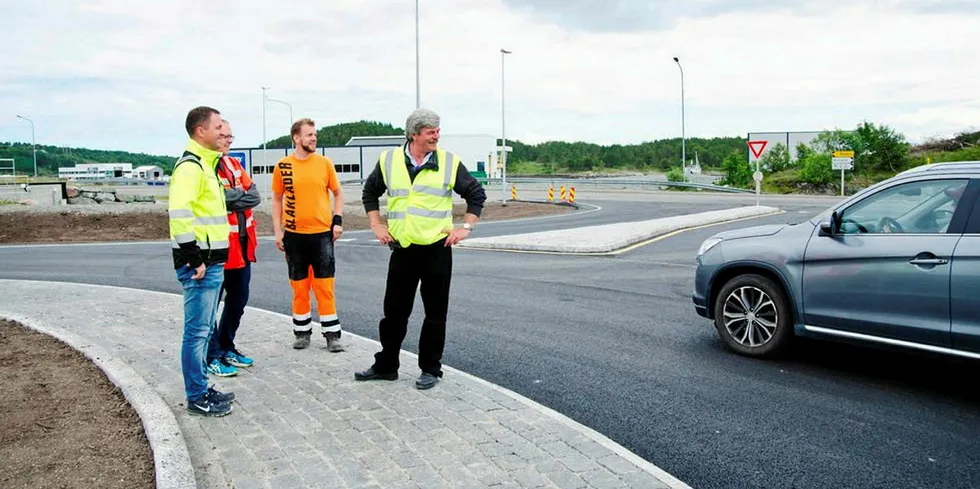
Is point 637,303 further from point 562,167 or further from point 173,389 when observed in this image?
point 562,167

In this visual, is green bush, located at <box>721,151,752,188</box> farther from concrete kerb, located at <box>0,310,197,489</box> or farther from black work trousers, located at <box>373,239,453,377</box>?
concrete kerb, located at <box>0,310,197,489</box>

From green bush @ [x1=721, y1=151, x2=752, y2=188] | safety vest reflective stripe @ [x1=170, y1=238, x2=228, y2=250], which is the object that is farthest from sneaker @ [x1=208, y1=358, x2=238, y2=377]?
green bush @ [x1=721, y1=151, x2=752, y2=188]

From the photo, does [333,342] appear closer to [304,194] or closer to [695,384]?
[304,194]

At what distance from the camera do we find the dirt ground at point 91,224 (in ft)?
72.7

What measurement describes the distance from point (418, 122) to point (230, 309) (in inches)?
87.3

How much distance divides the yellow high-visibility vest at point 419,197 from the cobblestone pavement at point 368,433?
44.3 inches

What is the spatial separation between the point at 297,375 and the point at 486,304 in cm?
390

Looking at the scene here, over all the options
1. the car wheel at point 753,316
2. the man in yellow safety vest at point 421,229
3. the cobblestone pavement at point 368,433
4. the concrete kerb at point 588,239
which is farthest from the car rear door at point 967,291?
the concrete kerb at point 588,239

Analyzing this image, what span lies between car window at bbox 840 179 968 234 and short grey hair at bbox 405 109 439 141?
10.9 ft

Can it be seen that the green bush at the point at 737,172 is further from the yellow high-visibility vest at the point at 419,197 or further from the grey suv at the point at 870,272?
the yellow high-visibility vest at the point at 419,197

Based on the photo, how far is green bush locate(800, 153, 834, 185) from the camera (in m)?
45.5

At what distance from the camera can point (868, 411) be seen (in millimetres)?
5371

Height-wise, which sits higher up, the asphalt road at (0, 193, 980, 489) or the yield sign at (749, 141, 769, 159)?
the yield sign at (749, 141, 769, 159)

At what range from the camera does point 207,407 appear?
5078 mm
